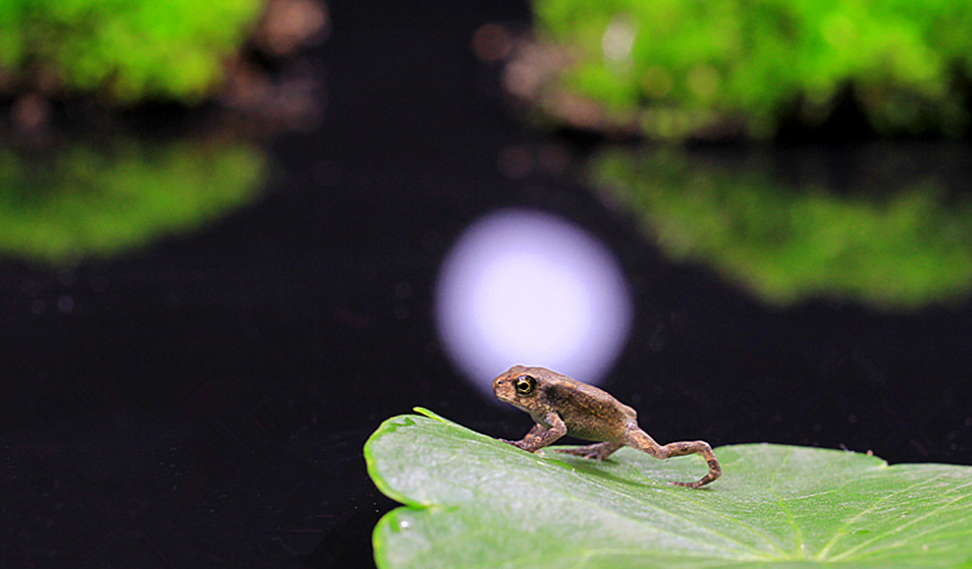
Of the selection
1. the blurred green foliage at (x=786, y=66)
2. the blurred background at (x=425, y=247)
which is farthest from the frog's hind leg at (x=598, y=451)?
the blurred green foliage at (x=786, y=66)

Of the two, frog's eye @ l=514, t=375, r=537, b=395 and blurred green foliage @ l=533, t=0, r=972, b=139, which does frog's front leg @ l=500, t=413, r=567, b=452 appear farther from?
blurred green foliage @ l=533, t=0, r=972, b=139

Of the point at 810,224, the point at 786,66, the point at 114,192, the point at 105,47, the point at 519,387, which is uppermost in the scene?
the point at 786,66

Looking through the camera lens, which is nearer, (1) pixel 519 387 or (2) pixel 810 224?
(1) pixel 519 387

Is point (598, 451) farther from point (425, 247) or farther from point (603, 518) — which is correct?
point (425, 247)

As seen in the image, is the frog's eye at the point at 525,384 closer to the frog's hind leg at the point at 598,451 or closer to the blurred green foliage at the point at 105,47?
the frog's hind leg at the point at 598,451

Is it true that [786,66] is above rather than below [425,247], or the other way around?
above

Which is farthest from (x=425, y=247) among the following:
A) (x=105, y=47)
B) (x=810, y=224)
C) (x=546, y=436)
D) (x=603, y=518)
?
(x=105, y=47)

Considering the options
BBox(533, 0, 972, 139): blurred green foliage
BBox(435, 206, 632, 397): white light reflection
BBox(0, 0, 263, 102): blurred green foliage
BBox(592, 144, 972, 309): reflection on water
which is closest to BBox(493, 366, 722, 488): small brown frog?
BBox(435, 206, 632, 397): white light reflection
